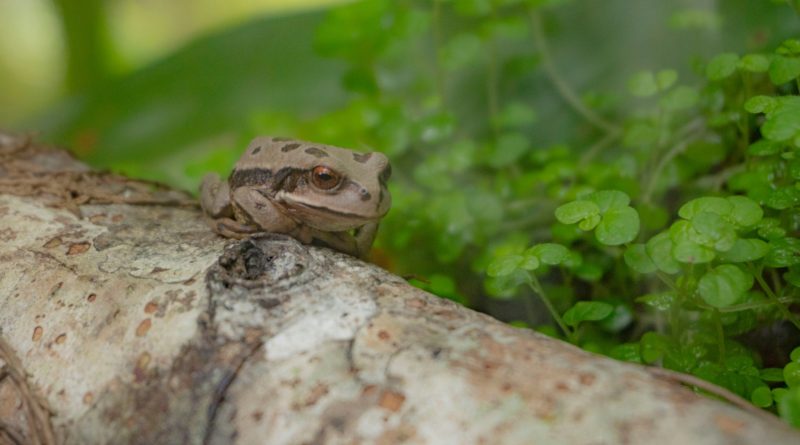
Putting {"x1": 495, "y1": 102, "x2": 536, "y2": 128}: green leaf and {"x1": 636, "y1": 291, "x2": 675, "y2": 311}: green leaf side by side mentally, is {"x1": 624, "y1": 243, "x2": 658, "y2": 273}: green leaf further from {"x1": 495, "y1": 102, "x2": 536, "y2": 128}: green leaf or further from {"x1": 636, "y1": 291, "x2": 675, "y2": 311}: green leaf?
{"x1": 495, "y1": 102, "x2": 536, "y2": 128}: green leaf

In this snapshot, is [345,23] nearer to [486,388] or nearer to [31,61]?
[486,388]

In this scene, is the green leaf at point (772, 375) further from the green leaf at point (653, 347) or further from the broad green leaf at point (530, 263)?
the broad green leaf at point (530, 263)

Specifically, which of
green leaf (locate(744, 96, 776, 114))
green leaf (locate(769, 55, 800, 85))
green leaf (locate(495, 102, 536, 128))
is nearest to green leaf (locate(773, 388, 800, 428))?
green leaf (locate(744, 96, 776, 114))

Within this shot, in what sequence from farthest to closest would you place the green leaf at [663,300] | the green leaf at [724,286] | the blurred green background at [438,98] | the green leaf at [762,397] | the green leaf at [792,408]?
the blurred green background at [438,98], the green leaf at [663,300], the green leaf at [762,397], the green leaf at [724,286], the green leaf at [792,408]

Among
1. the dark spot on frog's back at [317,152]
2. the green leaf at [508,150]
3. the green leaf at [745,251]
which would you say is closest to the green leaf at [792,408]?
the green leaf at [745,251]

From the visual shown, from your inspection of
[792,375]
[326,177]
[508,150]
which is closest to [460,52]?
[508,150]

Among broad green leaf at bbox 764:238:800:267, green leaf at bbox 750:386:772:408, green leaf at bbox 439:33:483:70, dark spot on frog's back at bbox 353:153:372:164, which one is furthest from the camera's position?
green leaf at bbox 439:33:483:70
